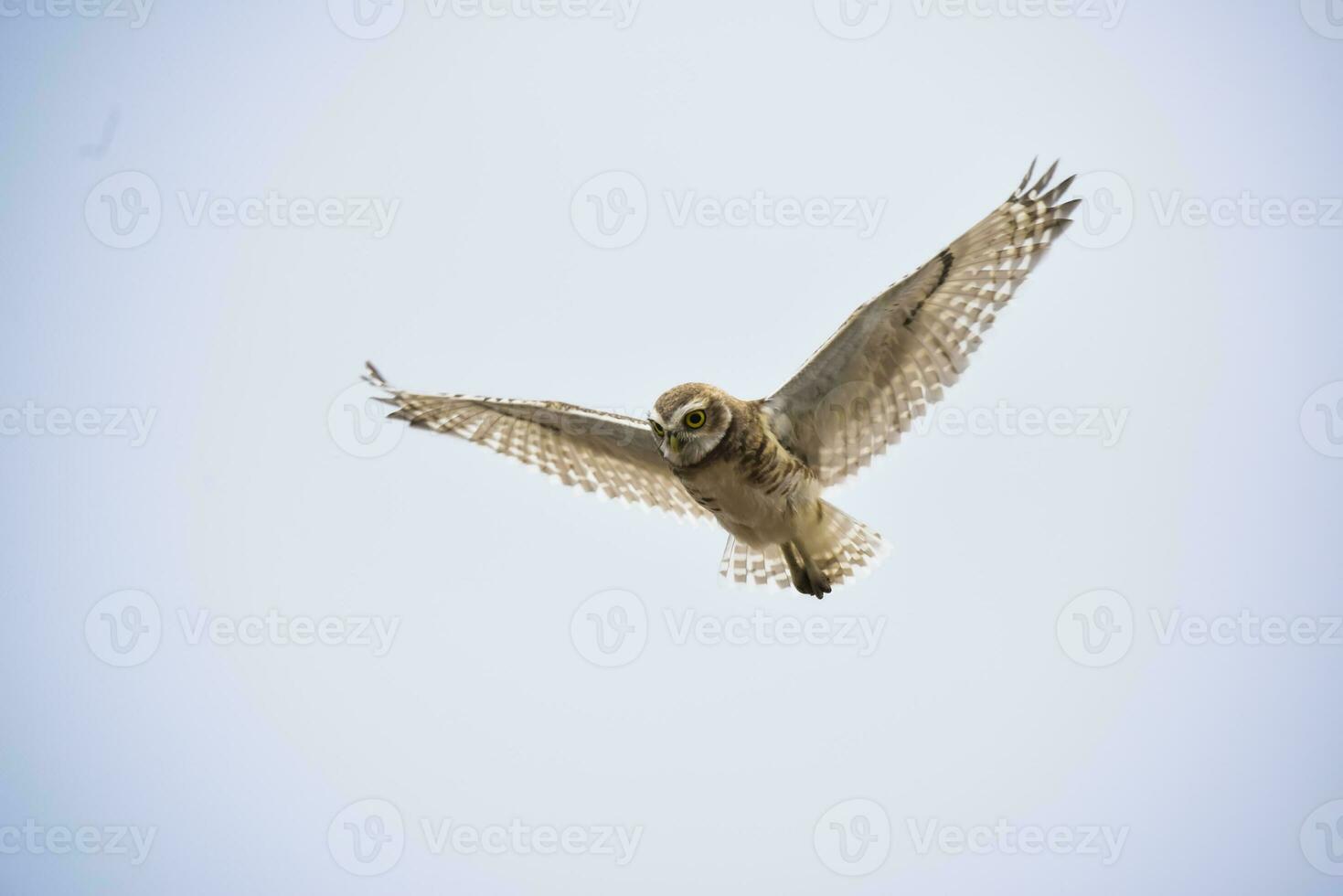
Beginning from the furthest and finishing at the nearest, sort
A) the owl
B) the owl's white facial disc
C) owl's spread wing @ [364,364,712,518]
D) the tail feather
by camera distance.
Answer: owl's spread wing @ [364,364,712,518], the tail feather, the owl, the owl's white facial disc

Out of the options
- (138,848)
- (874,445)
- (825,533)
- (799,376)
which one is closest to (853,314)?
(799,376)

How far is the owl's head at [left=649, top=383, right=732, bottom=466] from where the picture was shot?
6867 mm

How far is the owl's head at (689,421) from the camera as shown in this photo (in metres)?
6.87

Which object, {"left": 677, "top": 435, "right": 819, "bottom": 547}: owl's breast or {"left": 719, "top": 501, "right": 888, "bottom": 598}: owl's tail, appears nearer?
{"left": 677, "top": 435, "right": 819, "bottom": 547}: owl's breast

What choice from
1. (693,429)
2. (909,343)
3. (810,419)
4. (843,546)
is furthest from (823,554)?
(693,429)

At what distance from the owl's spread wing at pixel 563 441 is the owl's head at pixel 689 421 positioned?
1.20 metres

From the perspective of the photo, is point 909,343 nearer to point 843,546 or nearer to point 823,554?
point 843,546

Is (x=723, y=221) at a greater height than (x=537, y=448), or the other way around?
(x=723, y=221)

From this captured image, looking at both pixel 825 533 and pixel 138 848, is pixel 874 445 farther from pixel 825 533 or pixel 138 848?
pixel 138 848

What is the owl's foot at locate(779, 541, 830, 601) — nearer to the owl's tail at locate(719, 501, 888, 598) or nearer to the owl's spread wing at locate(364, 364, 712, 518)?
the owl's tail at locate(719, 501, 888, 598)

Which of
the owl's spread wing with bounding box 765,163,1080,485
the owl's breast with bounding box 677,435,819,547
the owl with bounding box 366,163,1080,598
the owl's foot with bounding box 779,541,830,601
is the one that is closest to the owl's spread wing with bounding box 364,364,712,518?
the owl with bounding box 366,163,1080,598

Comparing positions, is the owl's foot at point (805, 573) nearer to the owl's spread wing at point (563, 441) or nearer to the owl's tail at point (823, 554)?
the owl's tail at point (823, 554)

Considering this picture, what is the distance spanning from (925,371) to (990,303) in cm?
57

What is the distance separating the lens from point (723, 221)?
8.95 meters
